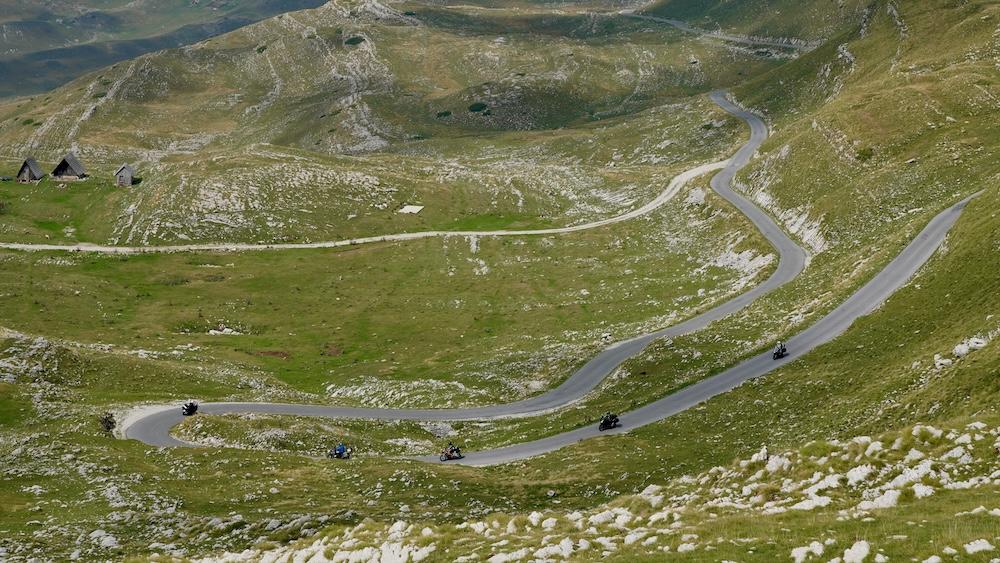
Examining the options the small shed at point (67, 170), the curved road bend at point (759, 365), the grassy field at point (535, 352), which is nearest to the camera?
the grassy field at point (535, 352)

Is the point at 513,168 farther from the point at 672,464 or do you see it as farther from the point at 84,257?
the point at 672,464

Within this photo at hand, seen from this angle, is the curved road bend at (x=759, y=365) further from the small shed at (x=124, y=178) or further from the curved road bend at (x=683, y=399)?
the small shed at (x=124, y=178)

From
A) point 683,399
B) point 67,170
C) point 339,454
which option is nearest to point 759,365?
point 683,399

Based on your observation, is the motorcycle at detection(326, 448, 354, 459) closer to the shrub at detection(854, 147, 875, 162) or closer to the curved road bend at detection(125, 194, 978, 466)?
the curved road bend at detection(125, 194, 978, 466)

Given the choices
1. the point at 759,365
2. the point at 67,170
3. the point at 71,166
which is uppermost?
the point at 71,166

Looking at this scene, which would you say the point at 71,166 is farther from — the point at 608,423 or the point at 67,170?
the point at 608,423

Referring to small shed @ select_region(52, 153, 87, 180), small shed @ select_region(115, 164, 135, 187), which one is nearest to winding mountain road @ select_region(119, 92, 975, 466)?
small shed @ select_region(115, 164, 135, 187)

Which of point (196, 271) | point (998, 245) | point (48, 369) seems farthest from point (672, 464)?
point (196, 271)

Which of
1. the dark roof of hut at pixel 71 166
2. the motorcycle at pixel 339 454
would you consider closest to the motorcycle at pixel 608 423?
the motorcycle at pixel 339 454
